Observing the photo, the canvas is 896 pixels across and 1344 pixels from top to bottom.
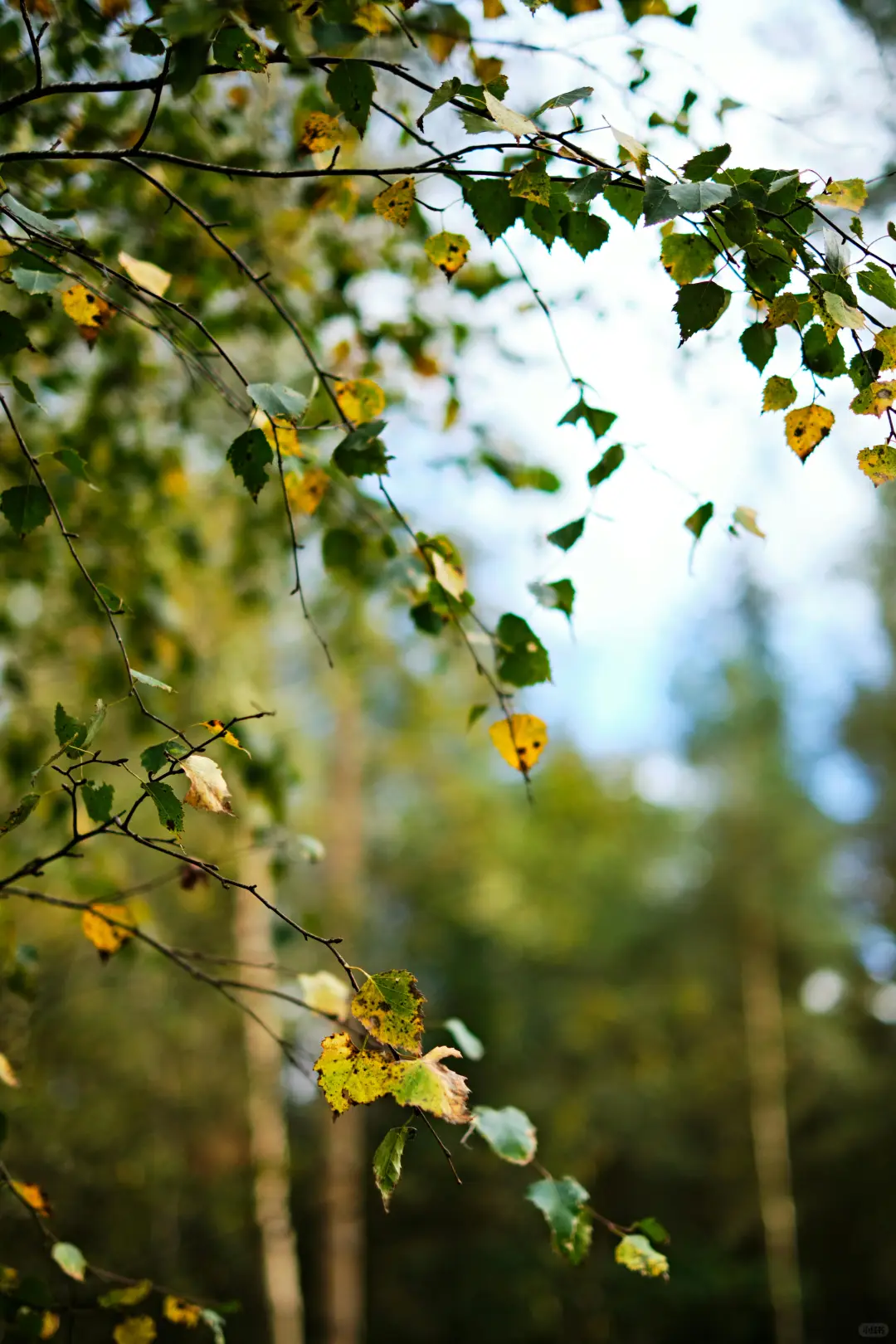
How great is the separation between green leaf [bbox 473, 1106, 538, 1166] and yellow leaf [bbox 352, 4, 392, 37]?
848 mm

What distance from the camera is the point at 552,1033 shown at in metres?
6.94

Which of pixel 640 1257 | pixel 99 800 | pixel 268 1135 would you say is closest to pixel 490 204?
pixel 99 800

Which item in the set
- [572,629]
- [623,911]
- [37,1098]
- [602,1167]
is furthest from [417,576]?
[602,1167]

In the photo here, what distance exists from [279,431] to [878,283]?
44 centimetres

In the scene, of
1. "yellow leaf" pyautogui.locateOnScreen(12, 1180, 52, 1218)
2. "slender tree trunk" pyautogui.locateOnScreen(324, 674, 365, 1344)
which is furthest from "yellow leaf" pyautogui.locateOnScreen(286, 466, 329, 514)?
"slender tree trunk" pyautogui.locateOnScreen(324, 674, 365, 1344)

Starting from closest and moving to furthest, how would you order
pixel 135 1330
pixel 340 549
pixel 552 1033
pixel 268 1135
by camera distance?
pixel 135 1330, pixel 340 549, pixel 268 1135, pixel 552 1033

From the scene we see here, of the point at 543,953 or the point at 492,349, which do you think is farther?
the point at 543,953

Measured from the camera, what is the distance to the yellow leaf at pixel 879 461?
0.59m

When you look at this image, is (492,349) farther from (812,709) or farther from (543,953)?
(543,953)

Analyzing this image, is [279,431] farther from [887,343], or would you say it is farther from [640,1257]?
[640,1257]

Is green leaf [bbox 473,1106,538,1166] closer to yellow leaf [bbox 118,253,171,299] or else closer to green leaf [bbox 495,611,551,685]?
green leaf [bbox 495,611,551,685]

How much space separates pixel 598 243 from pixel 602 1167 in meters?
7.71

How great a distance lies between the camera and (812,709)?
6.48 meters

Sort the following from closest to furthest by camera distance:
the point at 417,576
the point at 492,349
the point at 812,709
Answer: the point at 417,576
the point at 492,349
the point at 812,709
